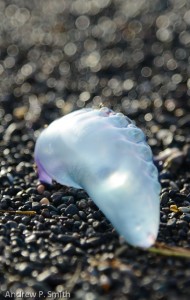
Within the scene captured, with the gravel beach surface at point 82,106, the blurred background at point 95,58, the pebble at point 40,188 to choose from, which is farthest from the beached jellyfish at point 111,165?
the blurred background at point 95,58

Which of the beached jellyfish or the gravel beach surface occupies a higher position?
the beached jellyfish

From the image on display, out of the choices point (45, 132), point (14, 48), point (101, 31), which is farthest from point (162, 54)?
point (45, 132)

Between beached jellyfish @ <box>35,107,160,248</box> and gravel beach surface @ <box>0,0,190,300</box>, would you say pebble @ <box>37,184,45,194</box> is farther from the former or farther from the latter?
beached jellyfish @ <box>35,107,160,248</box>

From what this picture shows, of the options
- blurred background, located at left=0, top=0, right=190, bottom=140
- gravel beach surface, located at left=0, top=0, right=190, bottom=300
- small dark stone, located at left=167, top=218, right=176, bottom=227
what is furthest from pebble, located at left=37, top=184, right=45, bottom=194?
blurred background, located at left=0, top=0, right=190, bottom=140

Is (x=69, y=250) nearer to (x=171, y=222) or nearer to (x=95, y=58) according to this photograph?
(x=171, y=222)

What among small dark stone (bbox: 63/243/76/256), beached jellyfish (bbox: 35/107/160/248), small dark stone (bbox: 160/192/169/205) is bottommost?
small dark stone (bbox: 160/192/169/205)

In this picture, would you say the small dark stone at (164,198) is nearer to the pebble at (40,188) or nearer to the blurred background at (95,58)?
the pebble at (40,188)

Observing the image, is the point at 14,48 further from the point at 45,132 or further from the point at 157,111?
the point at 45,132
